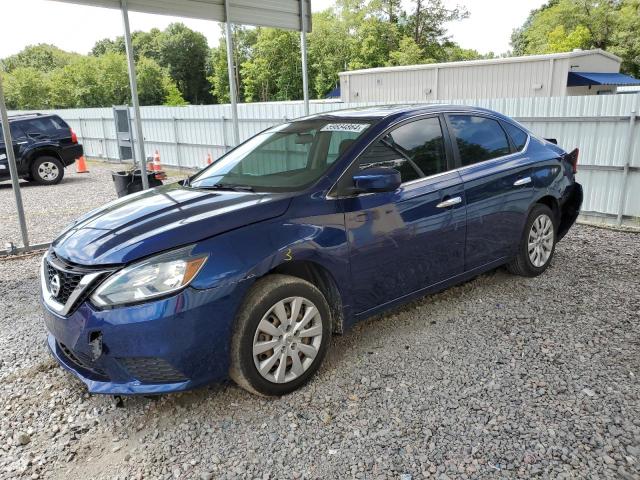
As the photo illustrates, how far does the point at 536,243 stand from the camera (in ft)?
15.5

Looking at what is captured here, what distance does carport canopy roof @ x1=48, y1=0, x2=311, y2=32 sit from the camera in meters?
6.88

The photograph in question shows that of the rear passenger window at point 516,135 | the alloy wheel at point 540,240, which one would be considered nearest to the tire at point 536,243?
the alloy wheel at point 540,240

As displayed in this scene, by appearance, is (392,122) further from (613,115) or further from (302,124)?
(613,115)

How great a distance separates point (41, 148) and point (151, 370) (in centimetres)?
1235

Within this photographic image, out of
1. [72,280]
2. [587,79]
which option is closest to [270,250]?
[72,280]

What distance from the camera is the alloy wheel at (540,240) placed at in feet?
15.3

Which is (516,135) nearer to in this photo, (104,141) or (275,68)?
(104,141)

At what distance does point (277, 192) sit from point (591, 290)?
311 centimetres

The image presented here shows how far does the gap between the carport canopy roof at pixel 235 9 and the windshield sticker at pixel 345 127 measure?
4.41 meters

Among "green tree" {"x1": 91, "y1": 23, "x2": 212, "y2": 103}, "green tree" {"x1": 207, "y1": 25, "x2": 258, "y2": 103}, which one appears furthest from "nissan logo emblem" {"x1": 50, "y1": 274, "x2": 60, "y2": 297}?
"green tree" {"x1": 91, "y1": 23, "x2": 212, "y2": 103}

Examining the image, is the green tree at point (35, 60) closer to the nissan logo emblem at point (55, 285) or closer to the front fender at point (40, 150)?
the front fender at point (40, 150)

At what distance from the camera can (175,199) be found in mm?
3354

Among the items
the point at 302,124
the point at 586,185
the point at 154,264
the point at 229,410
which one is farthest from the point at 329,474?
the point at 586,185

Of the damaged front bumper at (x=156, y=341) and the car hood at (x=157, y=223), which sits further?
the car hood at (x=157, y=223)
